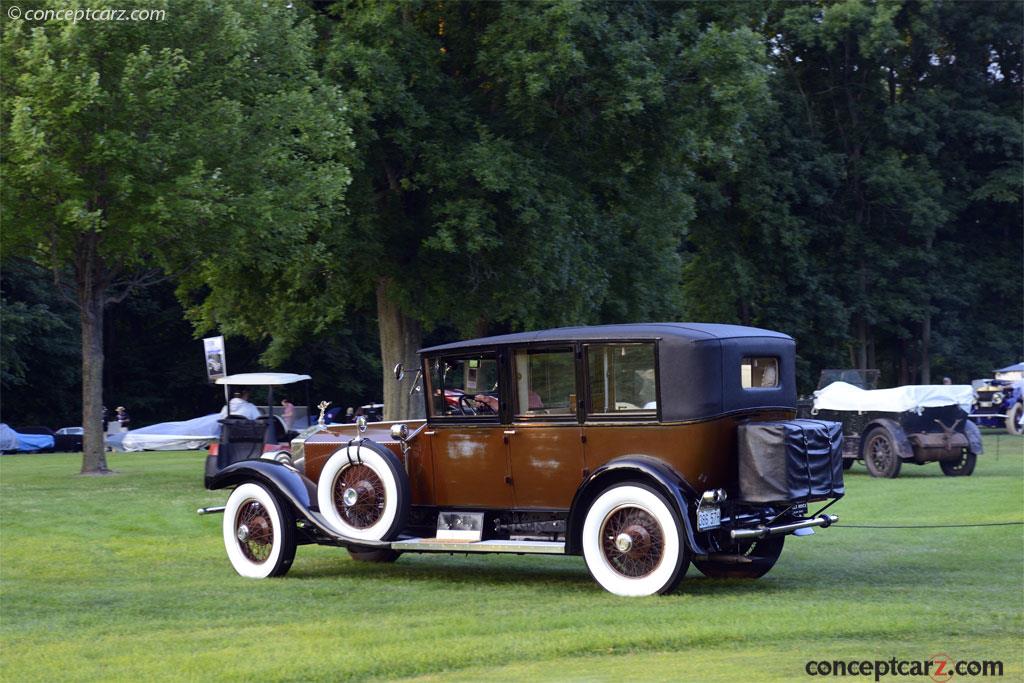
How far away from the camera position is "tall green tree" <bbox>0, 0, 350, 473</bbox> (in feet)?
72.6

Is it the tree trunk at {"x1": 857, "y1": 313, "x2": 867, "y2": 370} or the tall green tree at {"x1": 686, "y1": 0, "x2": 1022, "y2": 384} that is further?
the tree trunk at {"x1": 857, "y1": 313, "x2": 867, "y2": 370}

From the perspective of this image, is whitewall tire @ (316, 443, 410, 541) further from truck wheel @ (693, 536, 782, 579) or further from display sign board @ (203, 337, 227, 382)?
display sign board @ (203, 337, 227, 382)

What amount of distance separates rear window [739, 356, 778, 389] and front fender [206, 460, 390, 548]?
330 cm

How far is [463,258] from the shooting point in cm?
3016

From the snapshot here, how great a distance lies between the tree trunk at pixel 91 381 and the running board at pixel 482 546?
14.0 meters

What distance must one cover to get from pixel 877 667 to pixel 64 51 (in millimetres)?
18652

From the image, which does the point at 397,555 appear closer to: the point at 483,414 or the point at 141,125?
the point at 483,414

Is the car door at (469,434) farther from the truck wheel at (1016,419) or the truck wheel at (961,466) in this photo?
the truck wheel at (1016,419)

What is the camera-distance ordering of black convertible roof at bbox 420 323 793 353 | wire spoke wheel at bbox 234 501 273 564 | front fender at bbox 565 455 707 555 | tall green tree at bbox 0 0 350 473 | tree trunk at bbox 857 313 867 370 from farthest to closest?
tree trunk at bbox 857 313 867 370 < tall green tree at bbox 0 0 350 473 < wire spoke wheel at bbox 234 501 273 564 < black convertible roof at bbox 420 323 793 353 < front fender at bbox 565 455 707 555

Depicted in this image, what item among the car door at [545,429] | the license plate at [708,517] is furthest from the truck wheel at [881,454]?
the license plate at [708,517]

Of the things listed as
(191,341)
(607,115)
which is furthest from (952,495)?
(191,341)

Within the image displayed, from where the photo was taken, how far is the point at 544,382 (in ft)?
37.3

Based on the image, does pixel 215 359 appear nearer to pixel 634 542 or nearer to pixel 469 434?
pixel 469 434

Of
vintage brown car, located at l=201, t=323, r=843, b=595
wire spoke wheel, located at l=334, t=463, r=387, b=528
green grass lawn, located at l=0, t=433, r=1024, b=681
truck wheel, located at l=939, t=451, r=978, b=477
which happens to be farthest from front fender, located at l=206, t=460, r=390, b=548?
truck wheel, located at l=939, t=451, r=978, b=477
